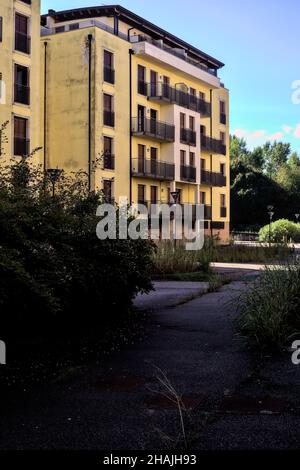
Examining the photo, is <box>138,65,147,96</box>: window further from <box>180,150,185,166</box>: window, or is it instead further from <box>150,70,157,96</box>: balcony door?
<box>180,150,185,166</box>: window

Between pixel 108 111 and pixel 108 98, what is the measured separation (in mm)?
870

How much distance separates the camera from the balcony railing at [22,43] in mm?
31875

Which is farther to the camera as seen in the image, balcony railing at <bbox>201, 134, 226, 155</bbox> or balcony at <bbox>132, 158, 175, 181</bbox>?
balcony railing at <bbox>201, 134, 226, 155</bbox>

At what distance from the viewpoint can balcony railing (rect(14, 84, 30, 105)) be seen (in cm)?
3180

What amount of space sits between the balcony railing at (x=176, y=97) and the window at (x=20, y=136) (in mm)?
12519

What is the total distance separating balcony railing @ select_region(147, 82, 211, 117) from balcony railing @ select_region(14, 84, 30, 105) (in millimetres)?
11935

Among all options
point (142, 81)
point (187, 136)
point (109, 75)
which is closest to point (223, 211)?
point (187, 136)

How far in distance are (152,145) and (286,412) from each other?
1531 inches

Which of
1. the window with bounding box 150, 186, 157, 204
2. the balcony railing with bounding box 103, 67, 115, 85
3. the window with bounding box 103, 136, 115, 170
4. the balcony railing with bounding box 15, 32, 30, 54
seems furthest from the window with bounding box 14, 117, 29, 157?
the window with bounding box 150, 186, 157, 204

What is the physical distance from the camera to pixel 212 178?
50.3 m

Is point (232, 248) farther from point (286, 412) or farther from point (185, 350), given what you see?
point (286, 412)

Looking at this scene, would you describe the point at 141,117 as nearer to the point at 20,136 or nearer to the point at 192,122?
the point at 192,122

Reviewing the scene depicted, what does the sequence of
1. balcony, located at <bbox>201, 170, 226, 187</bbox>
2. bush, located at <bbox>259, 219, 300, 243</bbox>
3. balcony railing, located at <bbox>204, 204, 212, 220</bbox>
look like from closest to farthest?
balcony railing, located at <bbox>204, 204, 212, 220</bbox> < balcony, located at <bbox>201, 170, 226, 187</bbox> < bush, located at <bbox>259, 219, 300, 243</bbox>

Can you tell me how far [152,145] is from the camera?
1690 inches
